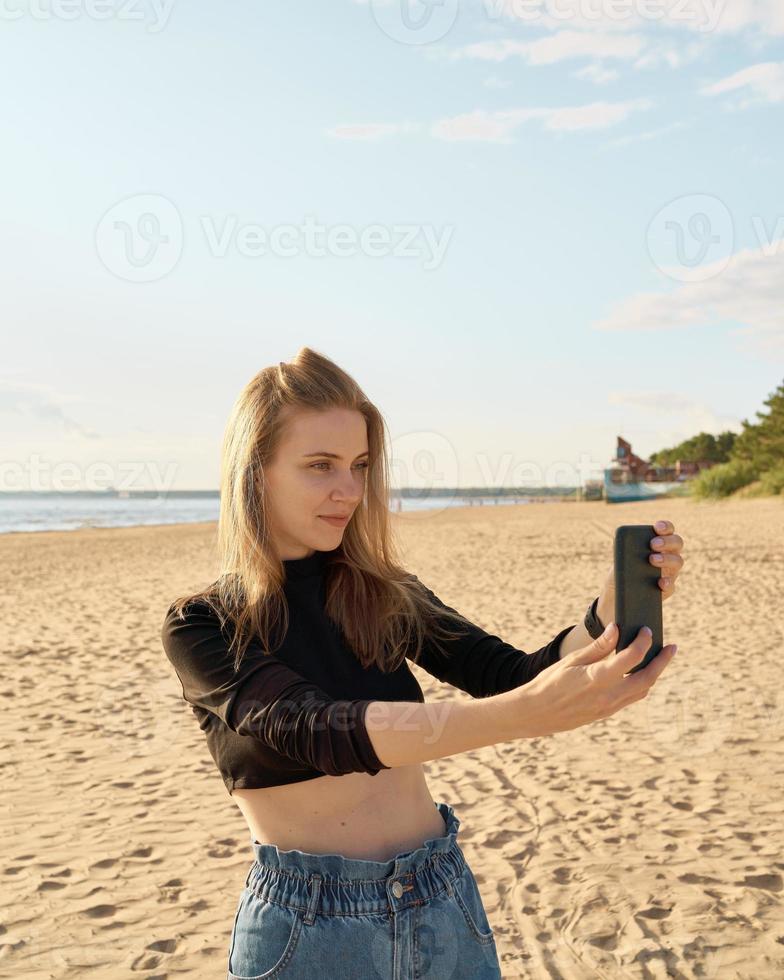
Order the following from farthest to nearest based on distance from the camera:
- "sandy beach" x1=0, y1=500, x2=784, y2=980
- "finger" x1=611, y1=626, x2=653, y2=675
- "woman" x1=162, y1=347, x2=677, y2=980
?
"sandy beach" x1=0, y1=500, x2=784, y2=980
"woman" x1=162, y1=347, x2=677, y2=980
"finger" x1=611, y1=626, x2=653, y2=675

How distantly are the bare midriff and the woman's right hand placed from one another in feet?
1.55

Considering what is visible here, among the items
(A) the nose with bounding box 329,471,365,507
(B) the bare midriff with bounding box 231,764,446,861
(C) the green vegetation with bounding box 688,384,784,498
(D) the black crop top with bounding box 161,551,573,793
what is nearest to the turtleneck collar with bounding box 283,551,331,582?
(D) the black crop top with bounding box 161,551,573,793

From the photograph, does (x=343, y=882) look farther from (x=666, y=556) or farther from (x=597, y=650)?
(x=666, y=556)

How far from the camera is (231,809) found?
5.82m

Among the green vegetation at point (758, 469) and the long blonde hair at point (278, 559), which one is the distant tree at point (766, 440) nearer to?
the green vegetation at point (758, 469)

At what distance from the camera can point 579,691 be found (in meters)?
1.32

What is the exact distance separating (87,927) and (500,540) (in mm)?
24285

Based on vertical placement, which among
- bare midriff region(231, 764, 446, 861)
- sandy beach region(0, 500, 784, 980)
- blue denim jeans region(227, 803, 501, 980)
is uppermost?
bare midriff region(231, 764, 446, 861)

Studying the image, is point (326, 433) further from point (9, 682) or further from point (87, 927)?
point (9, 682)

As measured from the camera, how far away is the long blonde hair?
1782mm

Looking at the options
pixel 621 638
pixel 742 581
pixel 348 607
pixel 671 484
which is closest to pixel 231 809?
pixel 348 607

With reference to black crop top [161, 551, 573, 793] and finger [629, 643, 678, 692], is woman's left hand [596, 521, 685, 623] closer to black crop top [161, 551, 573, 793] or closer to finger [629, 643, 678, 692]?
finger [629, 643, 678, 692]

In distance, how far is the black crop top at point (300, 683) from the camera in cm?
146

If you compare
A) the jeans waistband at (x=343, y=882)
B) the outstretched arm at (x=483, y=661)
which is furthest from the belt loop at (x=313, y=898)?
the outstretched arm at (x=483, y=661)
